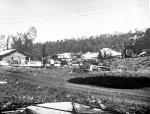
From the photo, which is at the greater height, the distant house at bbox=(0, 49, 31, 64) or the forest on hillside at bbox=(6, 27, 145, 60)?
the forest on hillside at bbox=(6, 27, 145, 60)

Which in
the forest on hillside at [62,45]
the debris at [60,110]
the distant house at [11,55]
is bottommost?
the debris at [60,110]

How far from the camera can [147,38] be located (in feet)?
118

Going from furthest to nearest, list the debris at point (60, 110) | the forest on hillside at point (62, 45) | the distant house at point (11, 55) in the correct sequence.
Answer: the forest on hillside at point (62, 45) → the distant house at point (11, 55) → the debris at point (60, 110)

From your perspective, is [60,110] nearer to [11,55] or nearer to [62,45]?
[11,55]

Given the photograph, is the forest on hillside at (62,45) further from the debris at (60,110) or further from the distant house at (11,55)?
the debris at (60,110)

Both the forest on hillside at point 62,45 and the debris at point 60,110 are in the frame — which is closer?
the debris at point 60,110

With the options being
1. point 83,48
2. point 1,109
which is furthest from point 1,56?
point 1,109

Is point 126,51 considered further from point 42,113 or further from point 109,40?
point 109,40

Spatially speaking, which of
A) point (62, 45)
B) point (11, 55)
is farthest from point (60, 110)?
point (62, 45)

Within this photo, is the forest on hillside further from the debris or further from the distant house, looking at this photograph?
the debris

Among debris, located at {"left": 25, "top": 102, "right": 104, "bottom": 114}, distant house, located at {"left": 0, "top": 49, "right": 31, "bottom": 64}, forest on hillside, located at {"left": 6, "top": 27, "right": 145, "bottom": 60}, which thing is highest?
forest on hillside, located at {"left": 6, "top": 27, "right": 145, "bottom": 60}

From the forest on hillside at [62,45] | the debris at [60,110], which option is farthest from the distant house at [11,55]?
the debris at [60,110]

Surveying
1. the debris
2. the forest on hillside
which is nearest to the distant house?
the forest on hillside

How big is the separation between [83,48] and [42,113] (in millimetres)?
66495
